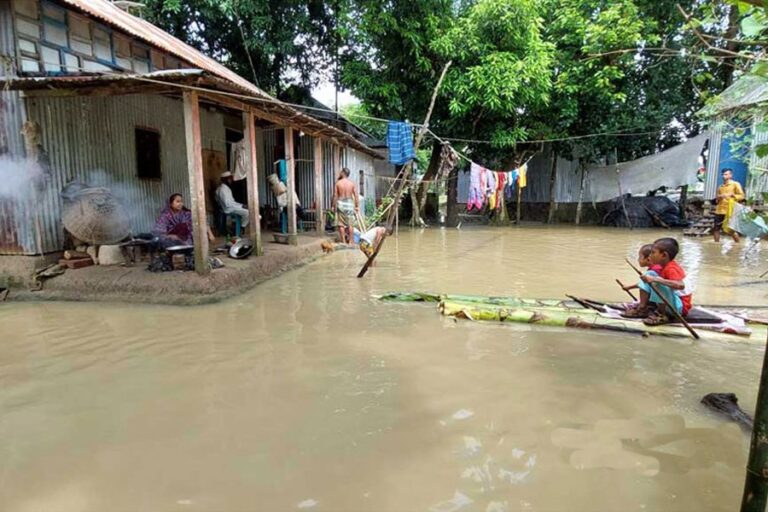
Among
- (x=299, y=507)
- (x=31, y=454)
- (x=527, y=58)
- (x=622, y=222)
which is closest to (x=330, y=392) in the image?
(x=299, y=507)

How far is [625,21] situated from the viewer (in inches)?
579

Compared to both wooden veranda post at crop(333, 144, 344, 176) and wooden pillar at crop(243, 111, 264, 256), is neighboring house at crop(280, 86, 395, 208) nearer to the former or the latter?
wooden veranda post at crop(333, 144, 344, 176)

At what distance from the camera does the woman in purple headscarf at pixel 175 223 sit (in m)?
7.66

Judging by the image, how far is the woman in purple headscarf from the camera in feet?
25.1

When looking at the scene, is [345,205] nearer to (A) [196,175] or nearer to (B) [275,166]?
(B) [275,166]

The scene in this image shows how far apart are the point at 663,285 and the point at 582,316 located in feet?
2.74

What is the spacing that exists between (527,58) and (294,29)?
→ 7906 mm

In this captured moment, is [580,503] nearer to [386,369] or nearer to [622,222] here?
[386,369]

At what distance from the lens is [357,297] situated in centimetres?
691

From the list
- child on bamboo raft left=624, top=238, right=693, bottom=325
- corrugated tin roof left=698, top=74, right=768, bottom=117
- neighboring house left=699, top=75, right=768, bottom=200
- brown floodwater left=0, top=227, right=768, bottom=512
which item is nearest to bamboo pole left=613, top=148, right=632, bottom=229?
neighboring house left=699, top=75, right=768, bottom=200

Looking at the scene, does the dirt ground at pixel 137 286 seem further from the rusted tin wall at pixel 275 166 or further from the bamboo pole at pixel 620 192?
the bamboo pole at pixel 620 192

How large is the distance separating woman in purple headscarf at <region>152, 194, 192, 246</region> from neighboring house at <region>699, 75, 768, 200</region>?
8704 mm

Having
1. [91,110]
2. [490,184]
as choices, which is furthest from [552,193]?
[91,110]

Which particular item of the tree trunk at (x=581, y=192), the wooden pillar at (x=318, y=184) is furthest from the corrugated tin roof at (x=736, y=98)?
the wooden pillar at (x=318, y=184)
